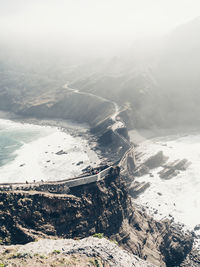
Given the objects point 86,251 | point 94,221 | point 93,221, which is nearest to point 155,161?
point 94,221

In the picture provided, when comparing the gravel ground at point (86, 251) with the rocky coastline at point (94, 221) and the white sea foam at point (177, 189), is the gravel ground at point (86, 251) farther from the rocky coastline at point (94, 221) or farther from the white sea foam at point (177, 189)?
the white sea foam at point (177, 189)

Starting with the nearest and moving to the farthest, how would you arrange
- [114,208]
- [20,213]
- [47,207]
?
[20,213]
[47,207]
[114,208]

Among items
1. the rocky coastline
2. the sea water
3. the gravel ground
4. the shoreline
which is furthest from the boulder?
the gravel ground

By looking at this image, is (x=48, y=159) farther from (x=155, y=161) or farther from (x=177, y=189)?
(x=177, y=189)

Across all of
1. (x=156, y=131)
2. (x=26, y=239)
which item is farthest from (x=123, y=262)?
(x=156, y=131)

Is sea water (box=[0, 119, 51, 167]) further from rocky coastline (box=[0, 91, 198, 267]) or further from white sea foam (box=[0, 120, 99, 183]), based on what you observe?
rocky coastline (box=[0, 91, 198, 267])

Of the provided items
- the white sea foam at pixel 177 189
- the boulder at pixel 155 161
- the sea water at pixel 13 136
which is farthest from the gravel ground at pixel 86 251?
the sea water at pixel 13 136

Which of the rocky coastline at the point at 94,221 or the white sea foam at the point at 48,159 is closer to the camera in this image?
the rocky coastline at the point at 94,221

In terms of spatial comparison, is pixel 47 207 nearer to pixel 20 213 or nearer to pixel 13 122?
pixel 20 213
